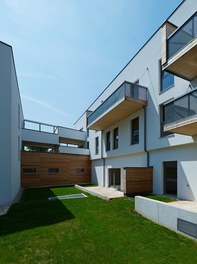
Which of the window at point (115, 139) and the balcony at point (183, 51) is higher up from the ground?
the balcony at point (183, 51)

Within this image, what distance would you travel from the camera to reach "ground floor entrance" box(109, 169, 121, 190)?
1514cm

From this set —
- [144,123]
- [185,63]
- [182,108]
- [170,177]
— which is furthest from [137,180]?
[185,63]

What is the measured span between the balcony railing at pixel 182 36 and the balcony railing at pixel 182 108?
75.9 inches

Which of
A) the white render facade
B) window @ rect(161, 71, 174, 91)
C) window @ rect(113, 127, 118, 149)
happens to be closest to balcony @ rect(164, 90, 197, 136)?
the white render facade

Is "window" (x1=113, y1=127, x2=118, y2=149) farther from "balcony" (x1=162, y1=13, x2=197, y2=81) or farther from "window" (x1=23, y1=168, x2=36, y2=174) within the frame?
"balcony" (x1=162, y1=13, x2=197, y2=81)

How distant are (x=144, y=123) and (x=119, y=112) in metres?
2.11

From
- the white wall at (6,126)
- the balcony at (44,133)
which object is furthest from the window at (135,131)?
the balcony at (44,133)

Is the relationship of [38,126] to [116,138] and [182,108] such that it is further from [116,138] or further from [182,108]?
[182,108]

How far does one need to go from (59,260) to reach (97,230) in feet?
5.67

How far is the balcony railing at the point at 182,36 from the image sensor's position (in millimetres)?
6551

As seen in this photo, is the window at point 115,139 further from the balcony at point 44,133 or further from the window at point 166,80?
the balcony at point 44,133

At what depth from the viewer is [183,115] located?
271 inches

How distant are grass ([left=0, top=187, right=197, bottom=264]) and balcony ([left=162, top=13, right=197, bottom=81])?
5.87 meters

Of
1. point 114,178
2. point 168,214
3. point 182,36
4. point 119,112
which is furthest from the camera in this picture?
point 114,178
